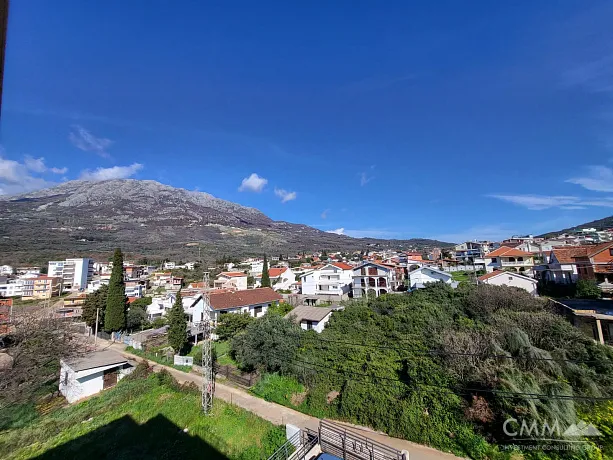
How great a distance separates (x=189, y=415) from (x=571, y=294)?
37469 mm

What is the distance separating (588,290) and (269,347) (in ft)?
102

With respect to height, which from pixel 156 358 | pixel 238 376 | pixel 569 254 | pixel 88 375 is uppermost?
pixel 569 254

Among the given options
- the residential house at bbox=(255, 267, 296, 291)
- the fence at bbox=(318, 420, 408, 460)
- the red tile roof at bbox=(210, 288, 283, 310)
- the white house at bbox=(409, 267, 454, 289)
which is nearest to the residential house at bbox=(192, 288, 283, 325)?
the red tile roof at bbox=(210, 288, 283, 310)

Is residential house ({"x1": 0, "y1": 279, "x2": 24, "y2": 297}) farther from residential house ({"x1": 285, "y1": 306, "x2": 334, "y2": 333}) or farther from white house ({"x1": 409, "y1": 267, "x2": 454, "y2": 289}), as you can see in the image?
white house ({"x1": 409, "y1": 267, "x2": 454, "y2": 289})

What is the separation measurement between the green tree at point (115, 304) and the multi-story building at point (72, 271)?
48.9 meters

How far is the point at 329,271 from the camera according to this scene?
44.8 metres

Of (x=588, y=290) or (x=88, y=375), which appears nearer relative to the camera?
(x=88, y=375)

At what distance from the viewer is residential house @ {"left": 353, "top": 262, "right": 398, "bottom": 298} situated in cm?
3978

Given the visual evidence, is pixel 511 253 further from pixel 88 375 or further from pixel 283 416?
pixel 88 375

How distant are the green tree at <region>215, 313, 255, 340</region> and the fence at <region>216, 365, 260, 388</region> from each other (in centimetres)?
634

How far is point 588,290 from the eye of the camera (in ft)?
86.6

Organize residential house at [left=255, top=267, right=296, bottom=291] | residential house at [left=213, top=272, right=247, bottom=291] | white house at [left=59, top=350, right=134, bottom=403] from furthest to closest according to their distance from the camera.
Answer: residential house at [left=255, top=267, right=296, bottom=291] < residential house at [left=213, top=272, right=247, bottom=291] < white house at [left=59, top=350, right=134, bottom=403]

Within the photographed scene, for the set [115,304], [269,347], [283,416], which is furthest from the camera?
[115,304]

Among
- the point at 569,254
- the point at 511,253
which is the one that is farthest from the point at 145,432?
the point at 511,253
